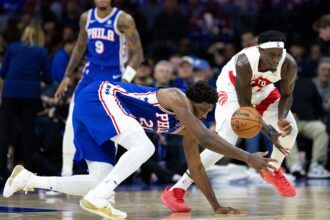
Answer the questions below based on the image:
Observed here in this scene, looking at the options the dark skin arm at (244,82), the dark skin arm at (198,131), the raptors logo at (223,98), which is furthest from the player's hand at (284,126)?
the dark skin arm at (198,131)

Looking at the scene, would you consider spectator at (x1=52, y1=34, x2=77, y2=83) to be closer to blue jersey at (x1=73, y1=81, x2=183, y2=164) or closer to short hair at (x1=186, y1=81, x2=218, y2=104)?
blue jersey at (x1=73, y1=81, x2=183, y2=164)

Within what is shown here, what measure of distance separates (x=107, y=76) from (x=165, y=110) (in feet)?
9.06

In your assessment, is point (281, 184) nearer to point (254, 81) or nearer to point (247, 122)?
point (254, 81)

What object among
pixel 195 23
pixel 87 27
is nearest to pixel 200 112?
pixel 87 27

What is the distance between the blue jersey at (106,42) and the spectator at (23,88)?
1.31 metres

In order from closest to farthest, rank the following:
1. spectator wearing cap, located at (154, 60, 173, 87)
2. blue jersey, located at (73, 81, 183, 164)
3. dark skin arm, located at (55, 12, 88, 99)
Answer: blue jersey, located at (73, 81, 183, 164) < dark skin arm, located at (55, 12, 88, 99) < spectator wearing cap, located at (154, 60, 173, 87)

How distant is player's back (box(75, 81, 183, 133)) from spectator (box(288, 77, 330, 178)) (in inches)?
244

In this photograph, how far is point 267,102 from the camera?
8211 mm

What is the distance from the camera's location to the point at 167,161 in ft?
39.9

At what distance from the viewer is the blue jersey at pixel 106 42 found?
30.3ft

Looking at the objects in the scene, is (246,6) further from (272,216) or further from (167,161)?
(272,216)

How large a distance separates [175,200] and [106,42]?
2.55 metres

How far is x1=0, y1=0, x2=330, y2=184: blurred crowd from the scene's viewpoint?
423 inches

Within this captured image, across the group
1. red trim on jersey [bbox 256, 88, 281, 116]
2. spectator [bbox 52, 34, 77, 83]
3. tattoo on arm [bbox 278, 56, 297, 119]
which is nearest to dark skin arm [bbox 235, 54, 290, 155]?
tattoo on arm [bbox 278, 56, 297, 119]
